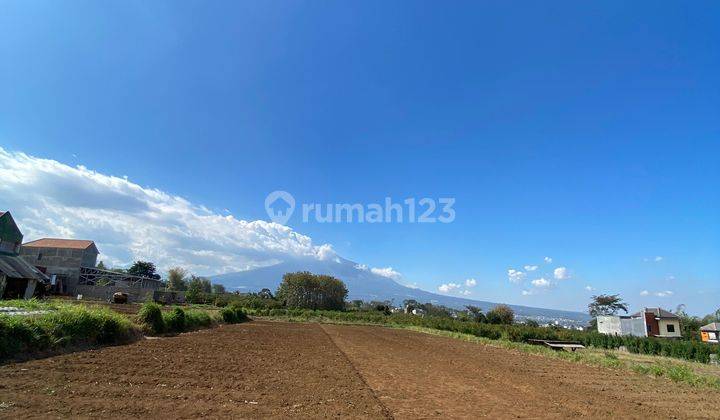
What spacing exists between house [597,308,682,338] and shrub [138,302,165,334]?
46.2 metres

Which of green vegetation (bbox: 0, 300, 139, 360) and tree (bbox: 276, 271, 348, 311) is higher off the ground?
tree (bbox: 276, 271, 348, 311)

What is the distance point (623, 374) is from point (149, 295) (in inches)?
1837

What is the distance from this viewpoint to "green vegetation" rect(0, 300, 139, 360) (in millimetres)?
7914

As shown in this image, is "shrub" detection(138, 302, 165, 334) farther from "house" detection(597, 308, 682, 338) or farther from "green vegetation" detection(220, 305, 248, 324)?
"house" detection(597, 308, 682, 338)

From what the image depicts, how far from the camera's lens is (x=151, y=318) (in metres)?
15.7

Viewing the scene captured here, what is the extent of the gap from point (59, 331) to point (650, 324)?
176 feet

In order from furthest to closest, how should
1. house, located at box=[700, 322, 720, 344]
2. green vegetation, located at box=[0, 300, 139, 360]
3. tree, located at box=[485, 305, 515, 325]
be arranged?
tree, located at box=[485, 305, 515, 325] < house, located at box=[700, 322, 720, 344] < green vegetation, located at box=[0, 300, 139, 360]

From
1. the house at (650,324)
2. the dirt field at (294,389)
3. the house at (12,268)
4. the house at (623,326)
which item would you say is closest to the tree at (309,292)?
the house at (623,326)

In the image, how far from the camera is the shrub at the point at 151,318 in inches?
Result: 610

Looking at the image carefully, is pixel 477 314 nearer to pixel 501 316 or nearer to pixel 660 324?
pixel 501 316

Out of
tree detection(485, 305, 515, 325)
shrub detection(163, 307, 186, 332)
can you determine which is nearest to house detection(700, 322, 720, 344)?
tree detection(485, 305, 515, 325)

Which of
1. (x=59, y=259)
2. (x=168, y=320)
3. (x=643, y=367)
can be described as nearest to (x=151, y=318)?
(x=168, y=320)

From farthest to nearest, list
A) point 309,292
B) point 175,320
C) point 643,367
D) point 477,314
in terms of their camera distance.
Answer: point 309,292
point 477,314
point 175,320
point 643,367

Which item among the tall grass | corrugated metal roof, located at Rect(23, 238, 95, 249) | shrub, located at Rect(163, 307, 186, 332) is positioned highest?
corrugated metal roof, located at Rect(23, 238, 95, 249)
